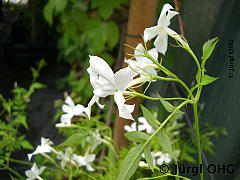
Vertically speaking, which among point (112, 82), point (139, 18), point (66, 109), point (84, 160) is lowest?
point (84, 160)

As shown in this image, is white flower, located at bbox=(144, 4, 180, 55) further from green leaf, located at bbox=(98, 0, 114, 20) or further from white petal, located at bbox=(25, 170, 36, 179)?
green leaf, located at bbox=(98, 0, 114, 20)

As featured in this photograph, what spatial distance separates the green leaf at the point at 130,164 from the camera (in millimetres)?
268

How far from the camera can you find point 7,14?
0.49 m

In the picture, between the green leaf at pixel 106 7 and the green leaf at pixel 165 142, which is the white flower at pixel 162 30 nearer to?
the green leaf at pixel 165 142

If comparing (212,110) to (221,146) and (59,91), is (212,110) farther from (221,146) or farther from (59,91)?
(59,91)

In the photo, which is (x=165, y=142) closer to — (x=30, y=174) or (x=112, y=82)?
(x=112, y=82)

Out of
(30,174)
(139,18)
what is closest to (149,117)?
(30,174)

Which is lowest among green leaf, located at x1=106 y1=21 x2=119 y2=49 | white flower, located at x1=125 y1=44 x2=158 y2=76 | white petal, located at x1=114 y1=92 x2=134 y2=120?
white petal, located at x1=114 y1=92 x2=134 y2=120

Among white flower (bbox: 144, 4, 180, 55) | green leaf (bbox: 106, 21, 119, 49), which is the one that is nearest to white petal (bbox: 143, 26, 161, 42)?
white flower (bbox: 144, 4, 180, 55)

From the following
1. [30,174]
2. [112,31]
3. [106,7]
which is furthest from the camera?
[112,31]

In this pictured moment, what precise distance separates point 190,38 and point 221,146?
29cm

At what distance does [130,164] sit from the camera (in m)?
0.27

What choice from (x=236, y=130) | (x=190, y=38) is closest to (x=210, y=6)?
(x=190, y=38)

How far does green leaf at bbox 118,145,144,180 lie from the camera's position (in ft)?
0.88
